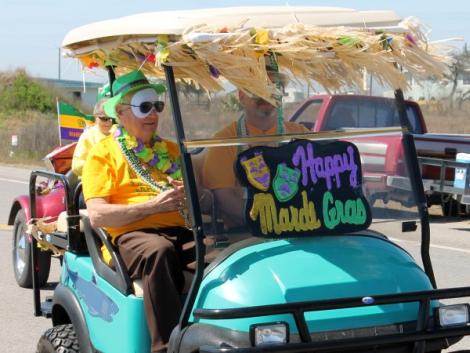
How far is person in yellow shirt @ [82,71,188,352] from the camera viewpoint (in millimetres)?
3652

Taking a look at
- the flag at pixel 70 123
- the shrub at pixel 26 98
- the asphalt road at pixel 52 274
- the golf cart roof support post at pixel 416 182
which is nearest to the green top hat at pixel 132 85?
the golf cart roof support post at pixel 416 182

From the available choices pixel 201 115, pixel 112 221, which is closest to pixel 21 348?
pixel 112 221

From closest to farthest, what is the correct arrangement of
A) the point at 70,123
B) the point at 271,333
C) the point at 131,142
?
the point at 271,333 → the point at 131,142 → the point at 70,123

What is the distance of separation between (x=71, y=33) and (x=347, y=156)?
1.43 meters

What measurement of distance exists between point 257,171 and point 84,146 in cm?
340

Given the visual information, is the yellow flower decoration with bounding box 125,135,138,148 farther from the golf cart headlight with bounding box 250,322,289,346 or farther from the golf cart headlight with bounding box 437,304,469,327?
the golf cart headlight with bounding box 437,304,469,327

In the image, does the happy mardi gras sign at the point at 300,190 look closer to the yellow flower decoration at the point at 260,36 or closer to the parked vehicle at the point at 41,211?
the yellow flower decoration at the point at 260,36

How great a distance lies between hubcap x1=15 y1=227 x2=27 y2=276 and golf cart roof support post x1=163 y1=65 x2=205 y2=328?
4503mm

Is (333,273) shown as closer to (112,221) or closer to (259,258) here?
(259,258)

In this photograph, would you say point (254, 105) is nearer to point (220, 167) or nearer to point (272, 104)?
point (272, 104)

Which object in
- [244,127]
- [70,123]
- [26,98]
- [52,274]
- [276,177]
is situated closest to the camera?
[276,177]

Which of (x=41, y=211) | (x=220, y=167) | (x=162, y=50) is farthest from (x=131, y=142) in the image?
(x=41, y=211)

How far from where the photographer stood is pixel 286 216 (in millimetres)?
3533

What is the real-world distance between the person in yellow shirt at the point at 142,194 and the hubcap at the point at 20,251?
3.70 meters
